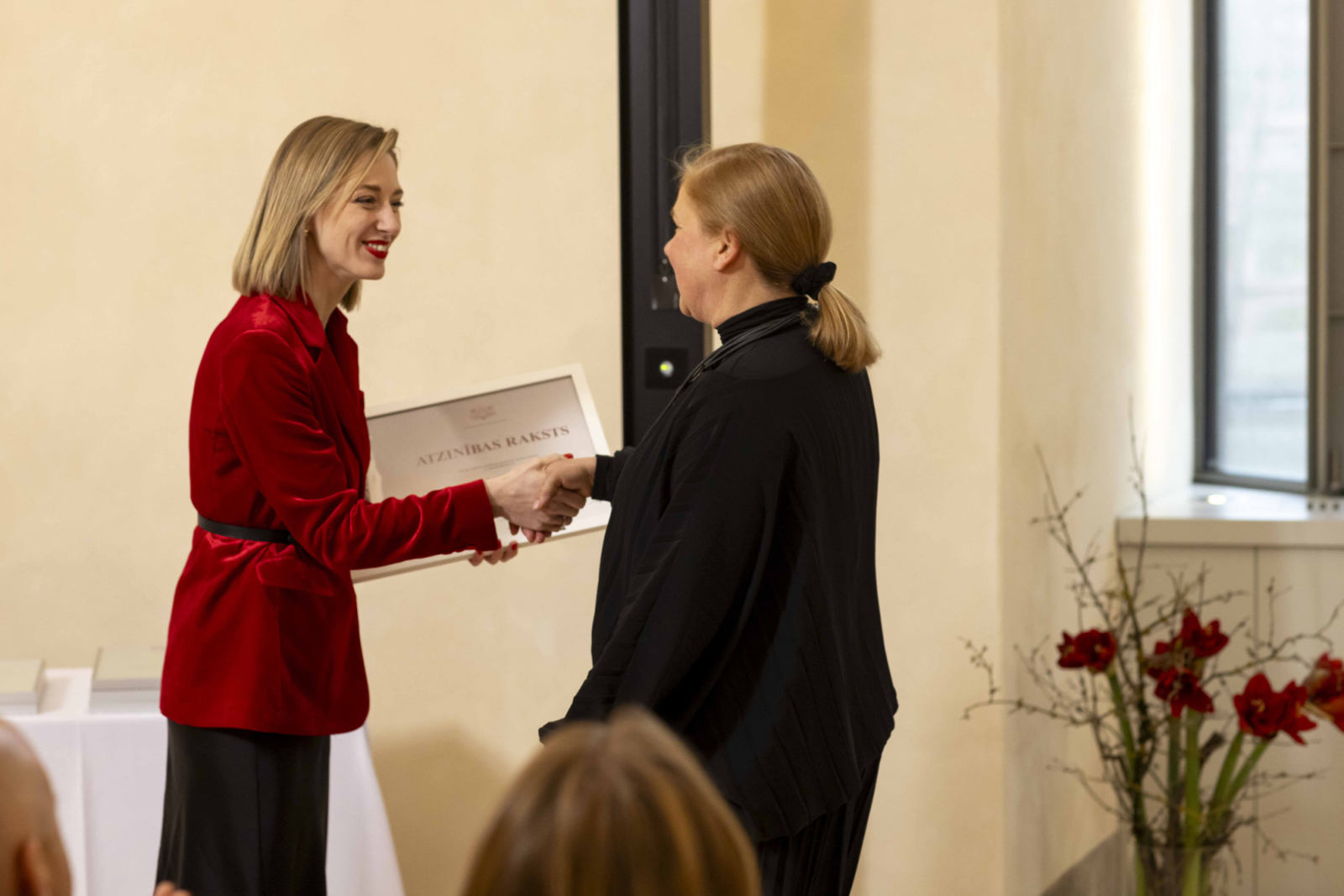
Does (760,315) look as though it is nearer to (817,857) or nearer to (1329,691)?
(817,857)

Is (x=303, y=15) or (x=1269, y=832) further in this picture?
(x=1269, y=832)

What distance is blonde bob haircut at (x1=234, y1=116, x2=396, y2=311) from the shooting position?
1.69 metres

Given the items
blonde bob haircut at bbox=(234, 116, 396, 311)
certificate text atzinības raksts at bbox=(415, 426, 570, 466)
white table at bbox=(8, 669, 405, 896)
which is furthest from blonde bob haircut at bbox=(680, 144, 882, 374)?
white table at bbox=(8, 669, 405, 896)

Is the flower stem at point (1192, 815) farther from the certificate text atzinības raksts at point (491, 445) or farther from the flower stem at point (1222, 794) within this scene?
the certificate text atzinības raksts at point (491, 445)

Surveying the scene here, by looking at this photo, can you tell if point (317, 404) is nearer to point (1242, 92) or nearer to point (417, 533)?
point (417, 533)

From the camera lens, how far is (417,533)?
1.74 m

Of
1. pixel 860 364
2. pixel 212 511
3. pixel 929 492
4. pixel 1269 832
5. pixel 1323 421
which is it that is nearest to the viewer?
pixel 860 364

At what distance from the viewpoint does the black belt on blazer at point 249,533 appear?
1642 mm

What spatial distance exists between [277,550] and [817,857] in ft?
2.62

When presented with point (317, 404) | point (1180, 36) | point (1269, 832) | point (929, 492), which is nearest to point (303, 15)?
point (317, 404)

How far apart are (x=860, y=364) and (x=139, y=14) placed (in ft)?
7.16

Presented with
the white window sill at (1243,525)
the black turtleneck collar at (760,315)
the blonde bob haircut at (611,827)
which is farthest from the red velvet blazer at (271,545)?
the white window sill at (1243,525)

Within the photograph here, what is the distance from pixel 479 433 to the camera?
2.04 metres

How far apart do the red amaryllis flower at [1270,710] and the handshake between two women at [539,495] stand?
1.39 m
